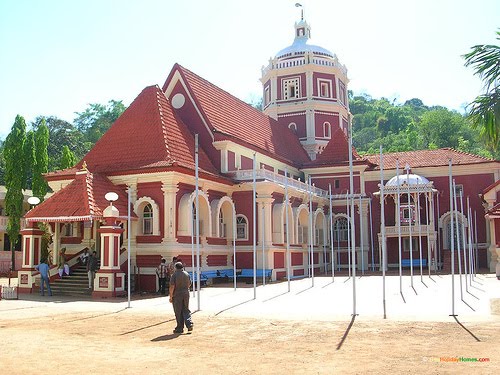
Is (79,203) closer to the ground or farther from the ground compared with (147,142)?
closer to the ground

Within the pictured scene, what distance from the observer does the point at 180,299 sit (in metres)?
13.7

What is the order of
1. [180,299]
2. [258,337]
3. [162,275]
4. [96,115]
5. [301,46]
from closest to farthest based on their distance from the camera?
[258,337]
[180,299]
[162,275]
[301,46]
[96,115]

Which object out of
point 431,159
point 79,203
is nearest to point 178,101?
point 79,203

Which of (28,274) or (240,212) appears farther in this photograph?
(240,212)

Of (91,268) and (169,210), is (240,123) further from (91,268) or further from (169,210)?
(91,268)

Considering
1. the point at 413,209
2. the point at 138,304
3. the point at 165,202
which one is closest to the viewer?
the point at 138,304

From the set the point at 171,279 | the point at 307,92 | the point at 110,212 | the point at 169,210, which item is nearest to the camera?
the point at 171,279

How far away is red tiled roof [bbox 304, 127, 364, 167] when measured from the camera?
4191cm

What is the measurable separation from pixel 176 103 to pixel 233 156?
4.48 m

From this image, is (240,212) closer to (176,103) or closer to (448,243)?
(176,103)

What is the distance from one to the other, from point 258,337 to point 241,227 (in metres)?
19.6

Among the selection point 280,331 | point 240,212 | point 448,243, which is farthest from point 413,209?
point 280,331

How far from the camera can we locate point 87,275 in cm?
2530

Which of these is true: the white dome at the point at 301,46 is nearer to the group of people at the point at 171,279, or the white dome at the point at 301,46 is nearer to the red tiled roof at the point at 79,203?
the red tiled roof at the point at 79,203
